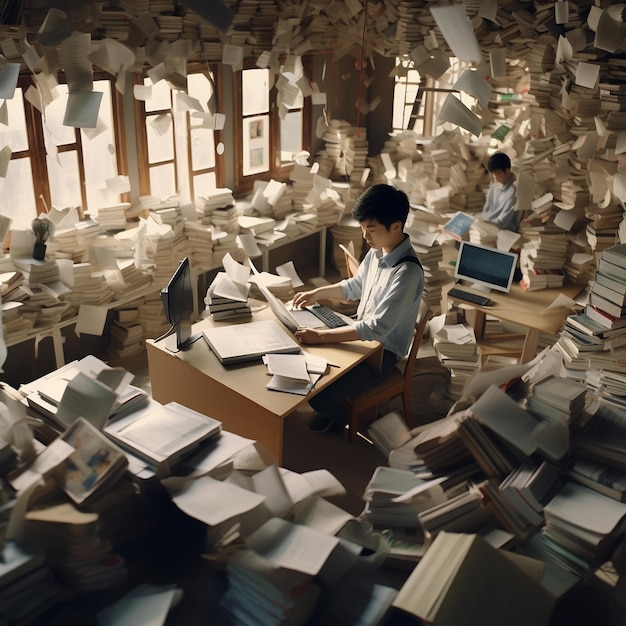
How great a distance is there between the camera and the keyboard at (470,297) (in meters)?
4.75

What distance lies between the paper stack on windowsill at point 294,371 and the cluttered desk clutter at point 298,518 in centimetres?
78

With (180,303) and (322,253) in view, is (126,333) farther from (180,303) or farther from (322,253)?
(322,253)

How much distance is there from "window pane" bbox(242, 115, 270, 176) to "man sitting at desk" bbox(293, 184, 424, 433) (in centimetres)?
276

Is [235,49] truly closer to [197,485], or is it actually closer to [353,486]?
[353,486]

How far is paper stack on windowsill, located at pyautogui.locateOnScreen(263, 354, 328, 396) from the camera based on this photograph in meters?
3.18

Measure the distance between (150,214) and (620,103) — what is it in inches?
134

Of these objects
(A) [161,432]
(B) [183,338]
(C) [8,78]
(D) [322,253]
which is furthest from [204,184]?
(A) [161,432]

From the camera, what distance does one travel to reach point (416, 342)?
3906mm

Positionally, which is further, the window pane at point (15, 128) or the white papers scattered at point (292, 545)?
the window pane at point (15, 128)

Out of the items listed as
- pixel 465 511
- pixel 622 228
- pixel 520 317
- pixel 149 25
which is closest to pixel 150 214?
pixel 149 25

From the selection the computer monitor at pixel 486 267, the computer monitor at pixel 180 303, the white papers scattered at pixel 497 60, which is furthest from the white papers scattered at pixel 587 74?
the computer monitor at pixel 180 303

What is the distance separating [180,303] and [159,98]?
107 inches

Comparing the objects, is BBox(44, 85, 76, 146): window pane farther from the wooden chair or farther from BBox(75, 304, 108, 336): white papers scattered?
the wooden chair

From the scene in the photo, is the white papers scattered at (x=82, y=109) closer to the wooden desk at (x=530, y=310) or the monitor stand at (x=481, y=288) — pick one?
the wooden desk at (x=530, y=310)
